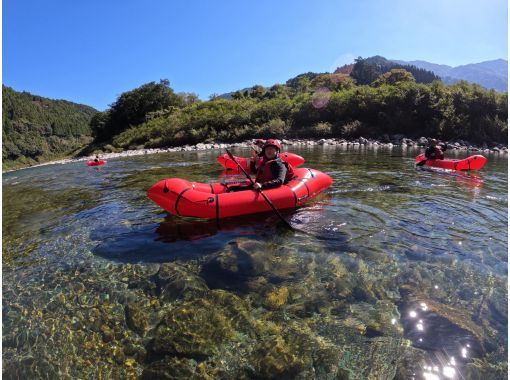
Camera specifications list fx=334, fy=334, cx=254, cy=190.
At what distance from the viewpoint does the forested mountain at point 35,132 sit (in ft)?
235

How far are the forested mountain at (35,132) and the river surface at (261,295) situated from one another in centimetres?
6408

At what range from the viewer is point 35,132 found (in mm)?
84750

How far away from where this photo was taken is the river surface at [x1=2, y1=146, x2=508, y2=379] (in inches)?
114

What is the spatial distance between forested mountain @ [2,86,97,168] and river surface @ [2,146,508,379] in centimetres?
6408

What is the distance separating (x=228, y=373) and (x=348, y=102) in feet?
97.1

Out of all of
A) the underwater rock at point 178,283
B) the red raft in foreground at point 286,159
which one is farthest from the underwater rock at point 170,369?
the red raft in foreground at point 286,159

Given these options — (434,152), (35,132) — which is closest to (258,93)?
(434,152)

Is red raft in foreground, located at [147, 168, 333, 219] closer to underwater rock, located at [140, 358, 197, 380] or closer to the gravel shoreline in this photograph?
underwater rock, located at [140, 358, 197, 380]

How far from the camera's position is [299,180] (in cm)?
721

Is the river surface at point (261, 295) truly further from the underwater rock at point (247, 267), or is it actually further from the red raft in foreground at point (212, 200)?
the red raft in foreground at point (212, 200)

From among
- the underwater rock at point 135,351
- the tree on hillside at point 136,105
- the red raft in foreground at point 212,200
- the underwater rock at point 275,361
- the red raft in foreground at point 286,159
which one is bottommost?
the underwater rock at point 275,361

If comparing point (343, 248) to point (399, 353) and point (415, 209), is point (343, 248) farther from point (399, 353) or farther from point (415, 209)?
point (415, 209)

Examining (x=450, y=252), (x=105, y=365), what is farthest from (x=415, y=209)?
(x=105, y=365)

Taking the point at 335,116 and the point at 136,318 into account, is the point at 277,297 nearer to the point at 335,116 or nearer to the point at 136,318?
the point at 136,318
